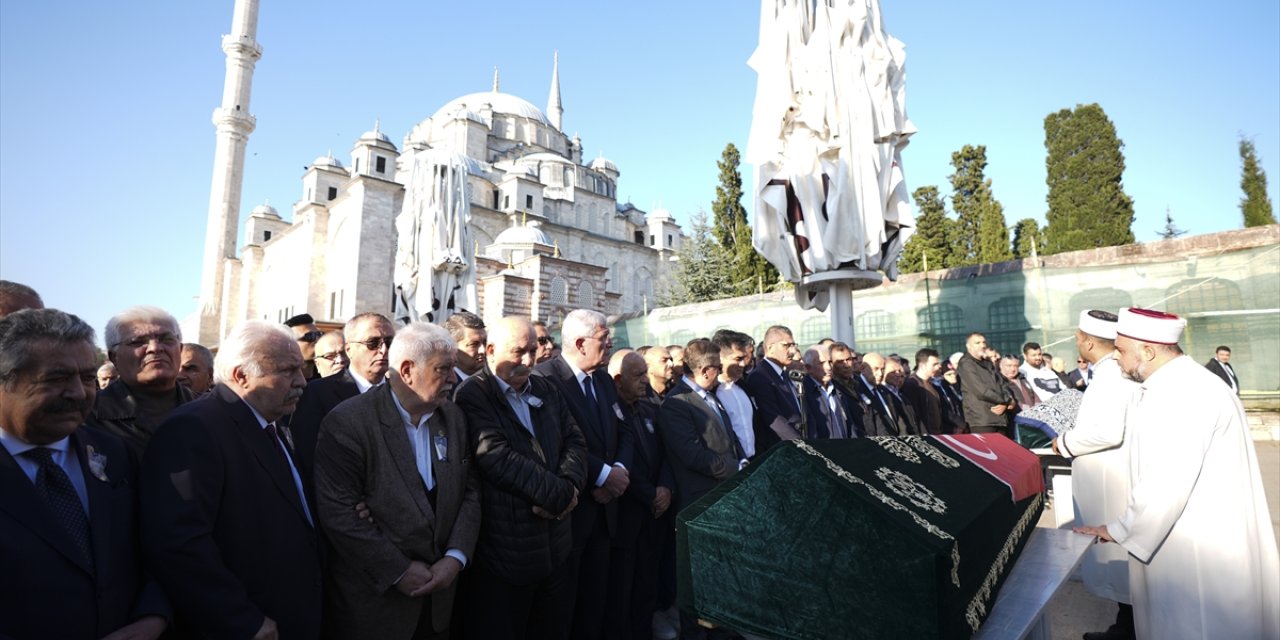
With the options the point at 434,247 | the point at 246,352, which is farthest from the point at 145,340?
the point at 434,247

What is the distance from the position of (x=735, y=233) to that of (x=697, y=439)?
19599 millimetres

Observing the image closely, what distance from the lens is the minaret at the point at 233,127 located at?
34156mm

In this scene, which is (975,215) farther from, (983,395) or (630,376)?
(630,376)

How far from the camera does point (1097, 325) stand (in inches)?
162

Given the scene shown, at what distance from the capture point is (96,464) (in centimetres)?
183

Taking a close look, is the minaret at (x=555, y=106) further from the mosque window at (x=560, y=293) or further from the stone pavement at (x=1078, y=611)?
the stone pavement at (x=1078, y=611)

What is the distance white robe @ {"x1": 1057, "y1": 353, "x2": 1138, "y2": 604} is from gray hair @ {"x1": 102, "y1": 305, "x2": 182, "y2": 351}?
4.88 meters

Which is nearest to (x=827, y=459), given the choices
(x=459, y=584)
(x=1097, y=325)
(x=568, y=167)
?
(x=459, y=584)

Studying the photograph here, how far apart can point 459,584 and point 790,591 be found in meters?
1.87

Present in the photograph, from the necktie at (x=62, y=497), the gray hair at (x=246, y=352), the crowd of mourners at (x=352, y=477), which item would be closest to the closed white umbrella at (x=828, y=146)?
the crowd of mourners at (x=352, y=477)

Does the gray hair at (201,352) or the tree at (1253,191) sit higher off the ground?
the tree at (1253,191)

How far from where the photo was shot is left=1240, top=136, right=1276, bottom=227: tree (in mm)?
25073

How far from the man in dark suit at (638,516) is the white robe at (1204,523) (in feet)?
7.78

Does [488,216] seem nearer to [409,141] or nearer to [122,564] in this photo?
[409,141]
